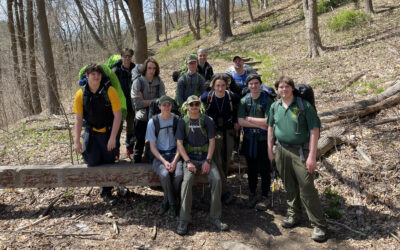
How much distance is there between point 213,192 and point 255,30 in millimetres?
16795

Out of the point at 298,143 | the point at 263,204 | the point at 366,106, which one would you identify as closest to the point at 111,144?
the point at 263,204

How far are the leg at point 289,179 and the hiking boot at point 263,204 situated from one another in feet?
1.60

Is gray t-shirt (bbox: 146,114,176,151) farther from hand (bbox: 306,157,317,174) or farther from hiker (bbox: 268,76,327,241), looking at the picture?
hand (bbox: 306,157,317,174)

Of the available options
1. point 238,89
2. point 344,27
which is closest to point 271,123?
point 238,89

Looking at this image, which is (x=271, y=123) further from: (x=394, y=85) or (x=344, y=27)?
(x=344, y=27)

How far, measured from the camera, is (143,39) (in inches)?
297

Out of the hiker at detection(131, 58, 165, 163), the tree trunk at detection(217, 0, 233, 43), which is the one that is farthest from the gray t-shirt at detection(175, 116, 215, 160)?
the tree trunk at detection(217, 0, 233, 43)

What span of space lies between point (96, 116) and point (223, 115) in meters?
1.83

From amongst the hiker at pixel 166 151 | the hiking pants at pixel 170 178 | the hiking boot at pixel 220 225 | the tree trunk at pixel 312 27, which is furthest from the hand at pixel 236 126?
the tree trunk at pixel 312 27

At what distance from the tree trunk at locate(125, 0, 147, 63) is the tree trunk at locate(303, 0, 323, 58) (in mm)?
6714

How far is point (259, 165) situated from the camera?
4.81 meters

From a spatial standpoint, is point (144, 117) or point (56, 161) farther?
point (56, 161)

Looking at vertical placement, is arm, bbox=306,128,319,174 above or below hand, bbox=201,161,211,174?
above

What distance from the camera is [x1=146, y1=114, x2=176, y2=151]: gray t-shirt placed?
14.7 ft
